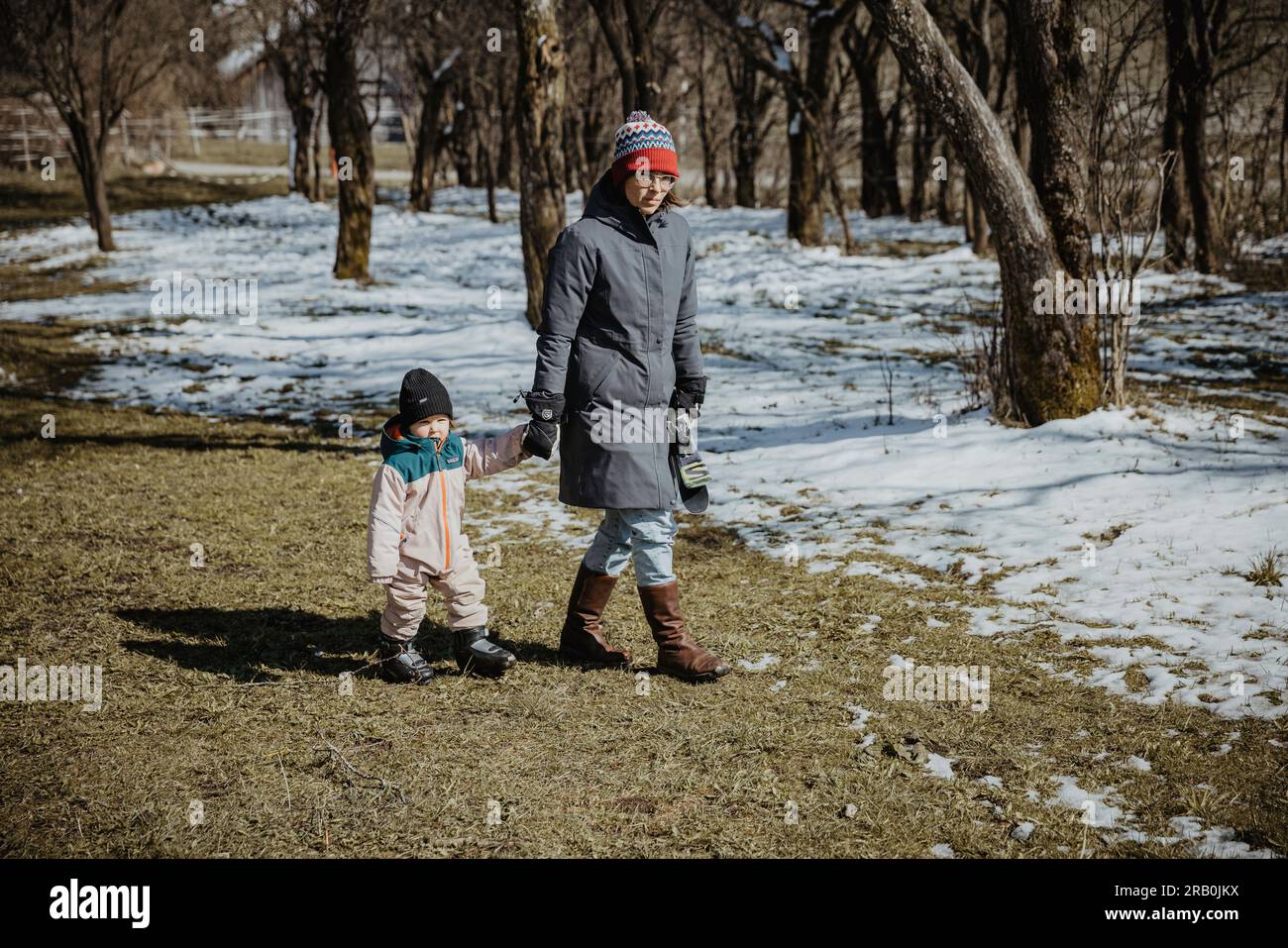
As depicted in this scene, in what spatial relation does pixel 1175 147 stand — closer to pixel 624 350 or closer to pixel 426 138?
pixel 624 350

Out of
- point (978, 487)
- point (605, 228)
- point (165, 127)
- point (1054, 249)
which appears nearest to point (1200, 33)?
point (1054, 249)

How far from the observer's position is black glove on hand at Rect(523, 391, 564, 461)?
149 inches

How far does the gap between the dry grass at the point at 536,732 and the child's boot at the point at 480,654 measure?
0.09 meters

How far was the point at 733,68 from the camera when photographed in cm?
2908

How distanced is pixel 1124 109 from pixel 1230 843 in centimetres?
645

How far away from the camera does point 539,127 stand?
10023 millimetres

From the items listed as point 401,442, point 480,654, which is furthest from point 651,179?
point 480,654

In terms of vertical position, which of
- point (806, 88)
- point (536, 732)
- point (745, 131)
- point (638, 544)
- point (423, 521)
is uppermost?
point (745, 131)

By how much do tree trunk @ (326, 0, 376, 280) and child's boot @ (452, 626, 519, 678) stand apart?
12062 mm

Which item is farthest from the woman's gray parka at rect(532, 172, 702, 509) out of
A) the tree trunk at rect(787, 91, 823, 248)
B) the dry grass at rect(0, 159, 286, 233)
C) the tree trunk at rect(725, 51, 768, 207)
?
the dry grass at rect(0, 159, 286, 233)

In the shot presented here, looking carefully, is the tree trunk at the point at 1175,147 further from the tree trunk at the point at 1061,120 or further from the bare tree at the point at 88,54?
the bare tree at the point at 88,54

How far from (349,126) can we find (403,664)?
1270cm

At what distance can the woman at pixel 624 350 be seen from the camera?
3852 mm

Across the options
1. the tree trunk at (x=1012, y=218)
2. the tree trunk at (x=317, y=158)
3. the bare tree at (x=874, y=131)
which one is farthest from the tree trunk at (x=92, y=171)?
the tree trunk at (x=1012, y=218)
